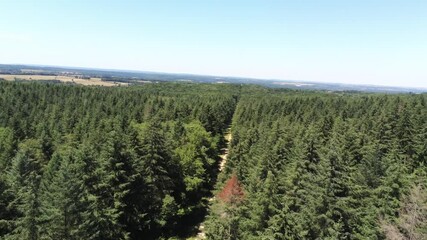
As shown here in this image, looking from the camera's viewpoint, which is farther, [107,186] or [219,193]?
[219,193]

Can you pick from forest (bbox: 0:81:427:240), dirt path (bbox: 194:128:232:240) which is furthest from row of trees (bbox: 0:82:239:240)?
dirt path (bbox: 194:128:232:240)

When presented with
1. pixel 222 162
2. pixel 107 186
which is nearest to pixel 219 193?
pixel 107 186

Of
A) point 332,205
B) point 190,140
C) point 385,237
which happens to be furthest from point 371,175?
point 190,140

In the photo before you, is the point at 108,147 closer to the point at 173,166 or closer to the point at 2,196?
the point at 2,196

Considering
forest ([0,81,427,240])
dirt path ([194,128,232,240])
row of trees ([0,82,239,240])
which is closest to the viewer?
forest ([0,81,427,240])

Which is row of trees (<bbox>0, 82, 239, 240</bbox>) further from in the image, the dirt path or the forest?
the dirt path

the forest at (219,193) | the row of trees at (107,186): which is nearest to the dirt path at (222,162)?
the forest at (219,193)

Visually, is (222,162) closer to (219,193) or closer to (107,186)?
(219,193)

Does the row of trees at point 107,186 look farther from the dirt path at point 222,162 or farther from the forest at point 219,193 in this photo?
the dirt path at point 222,162

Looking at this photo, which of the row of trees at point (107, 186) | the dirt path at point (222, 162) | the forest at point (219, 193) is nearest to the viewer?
the forest at point (219, 193)

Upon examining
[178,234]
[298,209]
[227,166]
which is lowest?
[178,234]

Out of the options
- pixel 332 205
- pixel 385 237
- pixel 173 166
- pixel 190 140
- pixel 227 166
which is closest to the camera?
pixel 332 205
